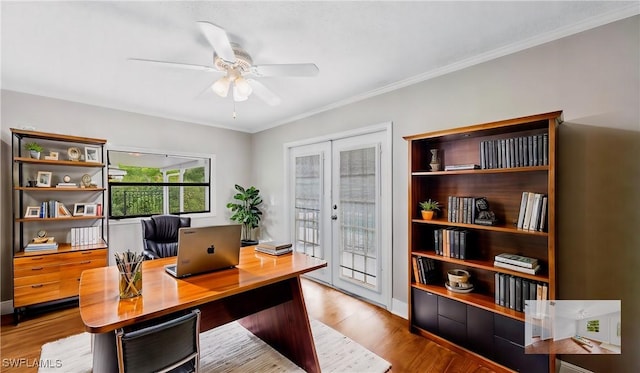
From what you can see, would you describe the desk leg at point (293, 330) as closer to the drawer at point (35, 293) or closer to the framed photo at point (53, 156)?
the drawer at point (35, 293)

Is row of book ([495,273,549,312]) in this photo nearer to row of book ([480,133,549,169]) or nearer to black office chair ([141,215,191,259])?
row of book ([480,133,549,169])

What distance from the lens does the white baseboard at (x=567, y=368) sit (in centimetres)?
181

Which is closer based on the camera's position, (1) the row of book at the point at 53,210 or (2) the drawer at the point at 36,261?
(2) the drawer at the point at 36,261

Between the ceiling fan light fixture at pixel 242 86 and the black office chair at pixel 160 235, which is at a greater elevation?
the ceiling fan light fixture at pixel 242 86

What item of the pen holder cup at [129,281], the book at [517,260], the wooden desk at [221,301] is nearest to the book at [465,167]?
the book at [517,260]

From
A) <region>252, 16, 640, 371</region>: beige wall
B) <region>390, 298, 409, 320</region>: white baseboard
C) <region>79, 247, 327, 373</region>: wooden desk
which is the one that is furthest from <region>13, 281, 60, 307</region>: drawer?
<region>252, 16, 640, 371</region>: beige wall

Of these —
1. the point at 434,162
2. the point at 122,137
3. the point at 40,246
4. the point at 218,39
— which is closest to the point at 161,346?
the point at 218,39

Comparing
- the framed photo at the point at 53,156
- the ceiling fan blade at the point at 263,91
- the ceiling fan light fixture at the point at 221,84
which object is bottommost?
the framed photo at the point at 53,156

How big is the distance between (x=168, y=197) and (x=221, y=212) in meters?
0.86

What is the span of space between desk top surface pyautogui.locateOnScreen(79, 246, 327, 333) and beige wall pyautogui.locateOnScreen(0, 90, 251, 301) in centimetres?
227

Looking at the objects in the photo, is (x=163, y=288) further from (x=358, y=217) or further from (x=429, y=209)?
(x=358, y=217)

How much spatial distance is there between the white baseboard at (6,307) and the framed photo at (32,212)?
944 mm

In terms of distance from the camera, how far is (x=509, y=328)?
1909mm

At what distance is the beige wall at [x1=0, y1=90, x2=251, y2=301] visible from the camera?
9.43 ft
